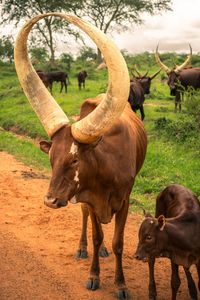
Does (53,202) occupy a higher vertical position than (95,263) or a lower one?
higher

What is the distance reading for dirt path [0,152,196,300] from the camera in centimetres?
419

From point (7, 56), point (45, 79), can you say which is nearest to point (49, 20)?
point (7, 56)

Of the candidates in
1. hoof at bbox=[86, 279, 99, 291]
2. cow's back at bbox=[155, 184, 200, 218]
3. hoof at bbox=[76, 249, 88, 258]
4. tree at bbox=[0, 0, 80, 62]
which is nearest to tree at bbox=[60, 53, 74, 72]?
tree at bbox=[0, 0, 80, 62]

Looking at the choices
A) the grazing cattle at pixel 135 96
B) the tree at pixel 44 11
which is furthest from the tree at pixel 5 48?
the grazing cattle at pixel 135 96

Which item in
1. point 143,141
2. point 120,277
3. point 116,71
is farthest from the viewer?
point 143,141

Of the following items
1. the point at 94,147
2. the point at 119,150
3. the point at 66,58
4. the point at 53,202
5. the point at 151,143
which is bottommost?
the point at 151,143

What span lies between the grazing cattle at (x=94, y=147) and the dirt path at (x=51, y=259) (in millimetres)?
271

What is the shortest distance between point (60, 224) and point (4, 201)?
4.76 ft

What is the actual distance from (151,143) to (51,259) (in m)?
6.06

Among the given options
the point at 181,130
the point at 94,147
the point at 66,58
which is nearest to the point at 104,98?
the point at 94,147

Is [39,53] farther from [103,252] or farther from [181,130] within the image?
[103,252]

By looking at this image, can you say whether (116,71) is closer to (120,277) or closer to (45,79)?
(120,277)

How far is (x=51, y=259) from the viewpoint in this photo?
16.0ft

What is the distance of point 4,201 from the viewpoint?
6.71m
